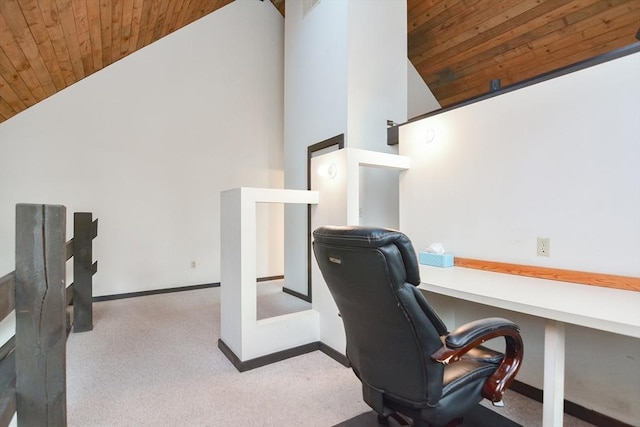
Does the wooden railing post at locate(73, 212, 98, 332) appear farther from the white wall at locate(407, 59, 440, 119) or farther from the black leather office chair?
the white wall at locate(407, 59, 440, 119)

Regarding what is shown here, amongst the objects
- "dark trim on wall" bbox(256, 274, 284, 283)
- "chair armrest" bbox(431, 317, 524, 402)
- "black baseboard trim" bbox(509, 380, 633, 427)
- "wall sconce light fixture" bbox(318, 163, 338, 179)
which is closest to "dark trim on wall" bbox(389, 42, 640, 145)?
"wall sconce light fixture" bbox(318, 163, 338, 179)

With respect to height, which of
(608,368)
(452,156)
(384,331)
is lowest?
(608,368)

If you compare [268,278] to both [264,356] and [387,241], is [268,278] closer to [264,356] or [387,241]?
[264,356]

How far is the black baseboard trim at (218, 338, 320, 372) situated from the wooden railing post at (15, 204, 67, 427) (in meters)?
1.25

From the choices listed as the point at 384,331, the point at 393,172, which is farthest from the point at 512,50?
the point at 384,331

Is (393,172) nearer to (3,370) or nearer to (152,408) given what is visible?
(152,408)

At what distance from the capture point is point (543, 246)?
2.04m

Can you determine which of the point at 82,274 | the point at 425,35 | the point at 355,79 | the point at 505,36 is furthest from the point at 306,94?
the point at 82,274

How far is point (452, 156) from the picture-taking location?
2.58m

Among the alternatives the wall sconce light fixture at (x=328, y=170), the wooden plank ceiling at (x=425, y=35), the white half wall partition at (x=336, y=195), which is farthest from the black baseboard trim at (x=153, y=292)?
the wall sconce light fixture at (x=328, y=170)

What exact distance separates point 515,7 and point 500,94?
2594 millimetres

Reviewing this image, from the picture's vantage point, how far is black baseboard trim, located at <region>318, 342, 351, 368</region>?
2527 millimetres

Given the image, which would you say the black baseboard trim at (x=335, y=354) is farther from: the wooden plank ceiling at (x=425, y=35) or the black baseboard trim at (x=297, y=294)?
the wooden plank ceiling at (x=425, y=35)

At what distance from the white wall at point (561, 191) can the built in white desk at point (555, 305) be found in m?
0.13
